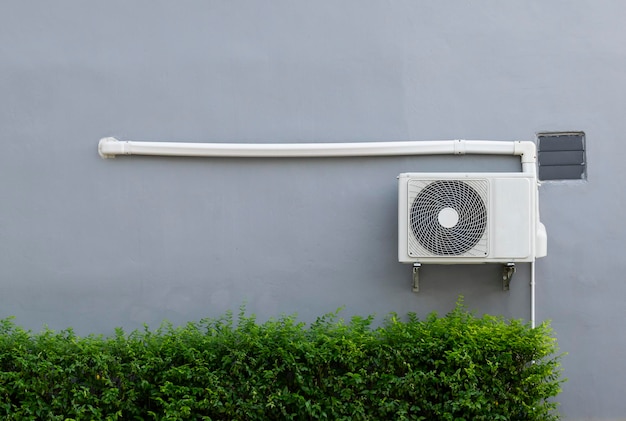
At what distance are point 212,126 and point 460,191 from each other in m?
1.70

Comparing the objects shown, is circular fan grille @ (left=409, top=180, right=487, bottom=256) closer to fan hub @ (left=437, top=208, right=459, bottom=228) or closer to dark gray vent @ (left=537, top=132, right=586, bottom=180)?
fan hub @ (left=437, top=208, right=459, bottom=228)

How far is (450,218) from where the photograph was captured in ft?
16.6

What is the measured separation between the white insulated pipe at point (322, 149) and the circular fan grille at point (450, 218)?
0.44 metres

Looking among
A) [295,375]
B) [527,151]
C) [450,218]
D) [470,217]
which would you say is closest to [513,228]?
[470,217]

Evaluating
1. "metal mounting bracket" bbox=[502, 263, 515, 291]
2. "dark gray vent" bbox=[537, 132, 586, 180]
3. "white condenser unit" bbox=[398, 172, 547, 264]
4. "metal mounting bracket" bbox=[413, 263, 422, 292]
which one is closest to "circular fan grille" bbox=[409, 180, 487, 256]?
"white condenser unit" bbox=[398, 172, 547, 264]

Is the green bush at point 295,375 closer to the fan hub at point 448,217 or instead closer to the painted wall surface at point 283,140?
the painted wall surface at point 283,140

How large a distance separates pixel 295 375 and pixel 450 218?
1.30 meters

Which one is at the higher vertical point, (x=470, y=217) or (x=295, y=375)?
(x=470, y=217)

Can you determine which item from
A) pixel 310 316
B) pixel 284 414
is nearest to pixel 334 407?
pixel 284 414

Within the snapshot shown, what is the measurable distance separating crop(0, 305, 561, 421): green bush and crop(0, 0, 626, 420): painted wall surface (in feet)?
1.41

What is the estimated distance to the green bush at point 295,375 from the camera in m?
4.91

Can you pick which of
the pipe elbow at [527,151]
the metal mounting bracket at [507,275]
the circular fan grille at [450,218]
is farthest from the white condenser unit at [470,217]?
the pipe elbow at [527,151]

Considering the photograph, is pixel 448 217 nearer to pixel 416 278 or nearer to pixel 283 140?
pixel 416 278

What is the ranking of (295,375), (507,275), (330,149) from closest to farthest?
1. (295,375)
2. (507,275)
3. (330,149)
